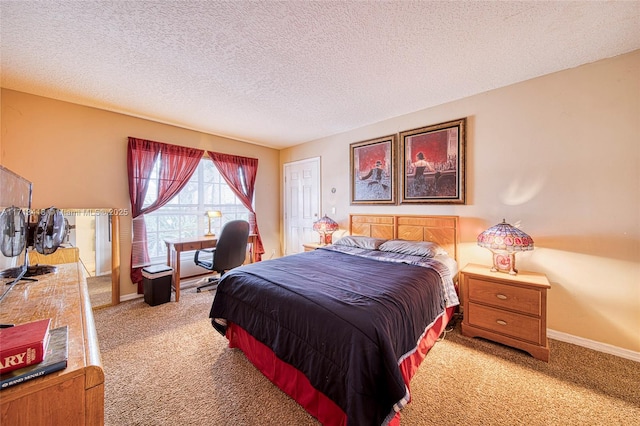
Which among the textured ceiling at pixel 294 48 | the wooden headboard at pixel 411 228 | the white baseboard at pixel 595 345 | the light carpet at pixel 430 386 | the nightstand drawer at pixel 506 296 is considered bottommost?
the light carpet at pixel 430 386

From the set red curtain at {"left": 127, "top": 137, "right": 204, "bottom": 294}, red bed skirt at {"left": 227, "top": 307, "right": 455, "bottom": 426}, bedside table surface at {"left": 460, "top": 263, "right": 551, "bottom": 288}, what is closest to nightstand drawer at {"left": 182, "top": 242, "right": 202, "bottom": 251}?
red curtain at {"left": 127, "top": 137, "right": 204, "bottom": 294}

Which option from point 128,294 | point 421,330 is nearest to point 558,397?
point 421,330

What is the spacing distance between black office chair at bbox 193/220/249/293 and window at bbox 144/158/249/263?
31.4 inches

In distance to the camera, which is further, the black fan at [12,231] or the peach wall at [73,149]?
the peach wall at [73,149]

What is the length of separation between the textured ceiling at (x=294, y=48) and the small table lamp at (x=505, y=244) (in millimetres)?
1548

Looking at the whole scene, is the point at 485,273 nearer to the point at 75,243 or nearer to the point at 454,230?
the point at 454,230

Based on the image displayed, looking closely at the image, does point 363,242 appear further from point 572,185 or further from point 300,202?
point 572,185

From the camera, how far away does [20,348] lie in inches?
25.9

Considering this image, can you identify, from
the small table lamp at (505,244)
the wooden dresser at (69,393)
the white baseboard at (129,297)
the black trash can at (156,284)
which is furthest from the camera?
the white baseboard at (129,297)

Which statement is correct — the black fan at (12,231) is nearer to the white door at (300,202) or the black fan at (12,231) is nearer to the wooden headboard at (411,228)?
the wooden headboard at (411,228)

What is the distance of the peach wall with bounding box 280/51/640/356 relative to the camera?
6.73 ft

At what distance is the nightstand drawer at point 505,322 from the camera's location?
6.72 feet

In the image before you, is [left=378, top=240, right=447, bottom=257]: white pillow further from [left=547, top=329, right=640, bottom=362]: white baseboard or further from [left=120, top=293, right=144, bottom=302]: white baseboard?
[left=120, top=293, right=144, bottom=302]: white baseboard

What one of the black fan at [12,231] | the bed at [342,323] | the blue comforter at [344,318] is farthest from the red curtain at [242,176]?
the black fan at [12,231]
